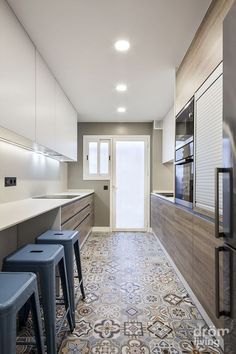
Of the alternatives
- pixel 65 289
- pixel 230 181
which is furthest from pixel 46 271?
pixel 230 181

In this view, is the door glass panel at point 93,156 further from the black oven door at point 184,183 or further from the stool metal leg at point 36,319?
the stool metal leg at point 36,319

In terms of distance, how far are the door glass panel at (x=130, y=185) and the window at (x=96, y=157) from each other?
252 millimetres

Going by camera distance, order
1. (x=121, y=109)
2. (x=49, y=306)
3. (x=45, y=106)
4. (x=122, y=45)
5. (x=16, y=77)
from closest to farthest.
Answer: (x=49, y=306), (x=16, y=77), (x=122, y=45), (x=45, y=106), (x=121, y=109)

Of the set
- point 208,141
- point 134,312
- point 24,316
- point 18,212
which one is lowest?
point 134,312

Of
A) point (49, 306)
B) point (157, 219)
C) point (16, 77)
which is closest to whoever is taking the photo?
point (49, 306)

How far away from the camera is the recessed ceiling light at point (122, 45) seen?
238 centimetres

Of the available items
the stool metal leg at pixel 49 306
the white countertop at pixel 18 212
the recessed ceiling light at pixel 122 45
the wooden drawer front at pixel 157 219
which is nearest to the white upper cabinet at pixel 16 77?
the white countertop at pixel 18 212

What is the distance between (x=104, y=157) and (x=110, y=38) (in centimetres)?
341

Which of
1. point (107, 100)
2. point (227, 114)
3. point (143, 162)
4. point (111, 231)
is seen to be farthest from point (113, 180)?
point (227, 114)

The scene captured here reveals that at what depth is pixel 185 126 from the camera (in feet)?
8.82

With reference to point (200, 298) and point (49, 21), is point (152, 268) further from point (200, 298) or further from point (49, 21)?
point (49, 21)

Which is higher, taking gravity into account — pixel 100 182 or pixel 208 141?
pixel 208 141

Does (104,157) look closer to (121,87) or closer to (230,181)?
(121,87)

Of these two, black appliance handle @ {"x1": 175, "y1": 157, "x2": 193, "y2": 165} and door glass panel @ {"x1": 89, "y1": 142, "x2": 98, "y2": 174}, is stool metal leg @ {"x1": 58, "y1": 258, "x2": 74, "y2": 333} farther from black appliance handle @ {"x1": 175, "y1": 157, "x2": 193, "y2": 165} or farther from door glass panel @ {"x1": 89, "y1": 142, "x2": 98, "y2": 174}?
door glass panel @ {"x1": 89, "y1": 142, "x2": 98, "y2": 174}
